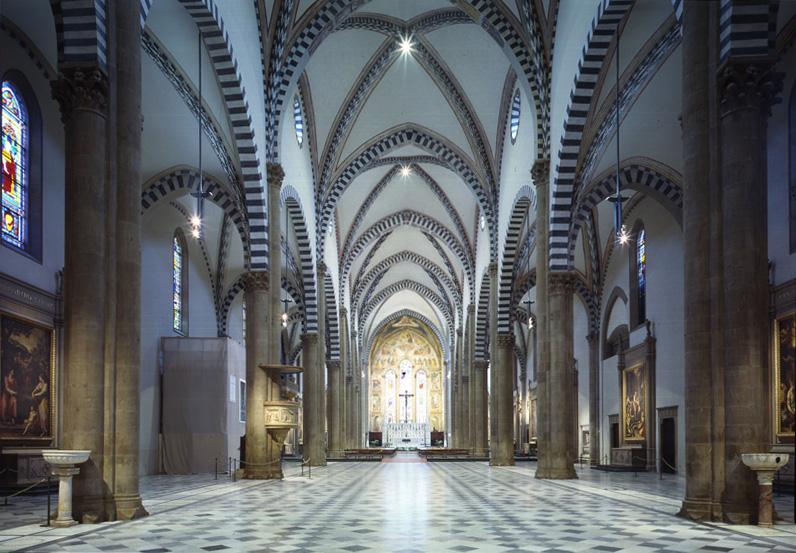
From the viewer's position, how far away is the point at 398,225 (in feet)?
126

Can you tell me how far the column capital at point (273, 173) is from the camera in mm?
20703

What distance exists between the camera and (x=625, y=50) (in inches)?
691

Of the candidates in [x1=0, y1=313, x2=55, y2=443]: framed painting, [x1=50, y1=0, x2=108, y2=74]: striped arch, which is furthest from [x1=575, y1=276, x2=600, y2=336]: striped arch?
[x1=50, y1=0, x2=108, y2=74]: striped arch

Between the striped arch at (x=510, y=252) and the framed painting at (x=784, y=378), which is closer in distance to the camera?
the framed painting at (x=784, y=378)

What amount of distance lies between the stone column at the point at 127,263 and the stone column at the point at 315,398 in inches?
662

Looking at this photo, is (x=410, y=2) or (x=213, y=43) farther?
(x=410, y=2)

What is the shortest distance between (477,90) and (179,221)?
11.1 meters

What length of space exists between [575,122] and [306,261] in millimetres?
12812

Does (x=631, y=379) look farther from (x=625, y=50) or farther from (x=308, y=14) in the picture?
(x=308, y=14)

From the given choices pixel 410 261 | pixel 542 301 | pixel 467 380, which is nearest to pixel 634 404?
pixel 542 301

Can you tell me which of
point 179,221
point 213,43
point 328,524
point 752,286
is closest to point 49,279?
point 213,43

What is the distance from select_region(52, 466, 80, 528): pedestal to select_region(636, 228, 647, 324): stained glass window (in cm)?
2039

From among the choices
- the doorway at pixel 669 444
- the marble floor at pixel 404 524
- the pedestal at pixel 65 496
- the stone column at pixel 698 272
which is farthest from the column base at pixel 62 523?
the doorway at pixel 669 444

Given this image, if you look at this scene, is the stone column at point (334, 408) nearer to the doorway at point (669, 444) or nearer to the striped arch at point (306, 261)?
the striped arch at point (306, 261)
